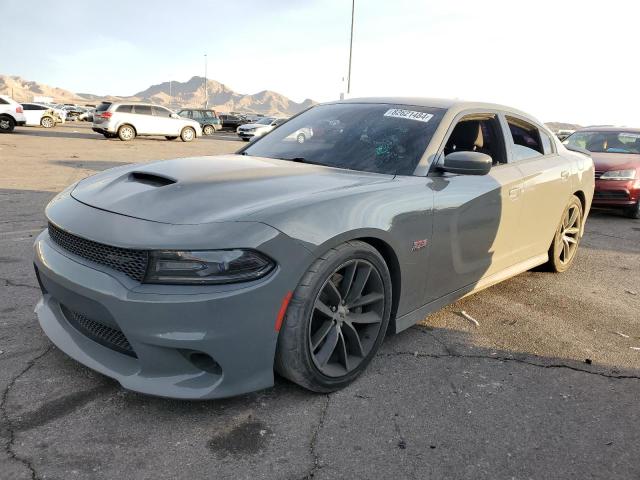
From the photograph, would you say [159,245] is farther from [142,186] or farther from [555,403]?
[555,403]

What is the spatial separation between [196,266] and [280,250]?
0.35 metres

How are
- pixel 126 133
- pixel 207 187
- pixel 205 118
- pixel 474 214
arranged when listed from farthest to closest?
pixel 205 118 → pixel 126 133 → pixel 474 214 → pixel 207 187

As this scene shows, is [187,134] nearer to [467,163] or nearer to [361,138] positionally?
[361,138]

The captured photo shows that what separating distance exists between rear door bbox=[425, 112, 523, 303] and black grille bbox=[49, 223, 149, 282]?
63.7 inches

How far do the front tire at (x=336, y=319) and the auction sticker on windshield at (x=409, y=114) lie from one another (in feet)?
3.93

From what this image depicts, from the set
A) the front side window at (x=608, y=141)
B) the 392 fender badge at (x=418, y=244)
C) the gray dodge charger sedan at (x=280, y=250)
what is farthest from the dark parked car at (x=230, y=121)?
the 392 fender badge at (x=418, y=244)

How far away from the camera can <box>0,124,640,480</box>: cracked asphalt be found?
2.11m

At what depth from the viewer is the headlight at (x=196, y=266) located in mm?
2168

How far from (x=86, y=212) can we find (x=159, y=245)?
59 centimetres

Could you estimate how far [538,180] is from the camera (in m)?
4.11

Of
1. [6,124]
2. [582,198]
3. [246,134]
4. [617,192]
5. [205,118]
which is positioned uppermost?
[582,198]

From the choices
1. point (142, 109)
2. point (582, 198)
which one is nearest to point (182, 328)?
point (582, 198)

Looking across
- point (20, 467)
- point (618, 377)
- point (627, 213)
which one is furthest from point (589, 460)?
point (627, 213)

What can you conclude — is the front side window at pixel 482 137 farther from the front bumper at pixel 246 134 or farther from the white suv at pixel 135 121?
the front bumper at pixel 246 134
